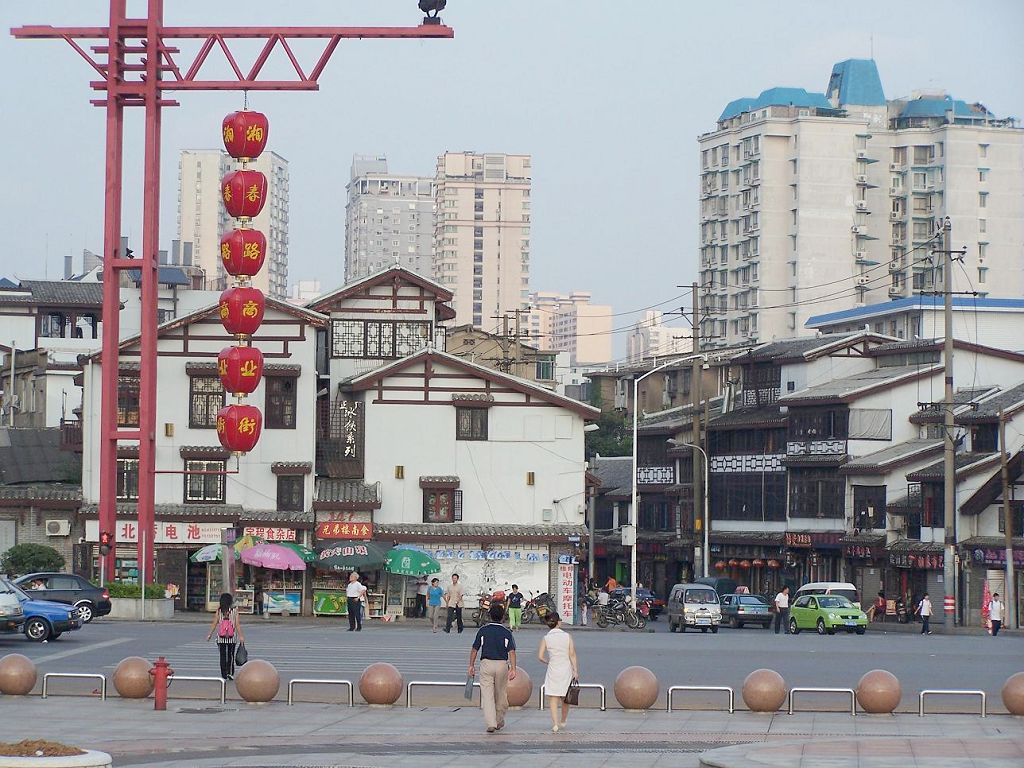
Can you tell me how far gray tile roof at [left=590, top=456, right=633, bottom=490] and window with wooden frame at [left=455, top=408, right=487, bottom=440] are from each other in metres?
35.6

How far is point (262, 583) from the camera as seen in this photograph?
5972 centimetres

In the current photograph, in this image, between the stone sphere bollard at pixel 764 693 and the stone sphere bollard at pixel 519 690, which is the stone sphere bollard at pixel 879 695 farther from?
the stone sphere bollard at pixel 519 690

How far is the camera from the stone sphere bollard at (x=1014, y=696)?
83.0 feet

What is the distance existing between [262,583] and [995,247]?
92837 mm

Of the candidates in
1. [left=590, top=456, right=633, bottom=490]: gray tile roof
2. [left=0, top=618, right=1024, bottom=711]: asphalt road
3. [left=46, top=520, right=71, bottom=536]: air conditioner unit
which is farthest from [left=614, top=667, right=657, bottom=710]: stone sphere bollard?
[left=590, top=456, right=633, bottom=490]: gray tile roof

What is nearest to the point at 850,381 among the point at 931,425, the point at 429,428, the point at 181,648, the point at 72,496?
the point at 931,425

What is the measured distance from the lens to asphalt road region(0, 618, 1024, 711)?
104 ft

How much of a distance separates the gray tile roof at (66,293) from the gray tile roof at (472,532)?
3538 centimetres

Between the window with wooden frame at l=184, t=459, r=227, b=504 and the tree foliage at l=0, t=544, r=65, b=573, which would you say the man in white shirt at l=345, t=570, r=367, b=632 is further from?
the tree foliage at l=0, t=544, r=65, b=573

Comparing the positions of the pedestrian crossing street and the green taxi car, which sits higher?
the pedestrian crossing street

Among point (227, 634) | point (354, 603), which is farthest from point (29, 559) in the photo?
point (227, 634)

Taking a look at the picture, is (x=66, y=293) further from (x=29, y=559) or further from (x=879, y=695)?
(x=879, y=695)

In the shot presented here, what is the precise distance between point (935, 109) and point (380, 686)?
125077 millimetres

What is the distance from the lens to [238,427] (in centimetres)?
5266
